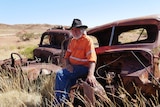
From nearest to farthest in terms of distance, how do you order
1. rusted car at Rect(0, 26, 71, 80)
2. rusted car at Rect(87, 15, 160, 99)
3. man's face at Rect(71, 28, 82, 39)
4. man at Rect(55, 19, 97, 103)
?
rusted car at Rect(87, 15, 160, 99), man at Rect(55, 19, 97, 103), man's face at Rect(71, 28, 82, 39), rusted car at Rect(0, 26, 71, 80)

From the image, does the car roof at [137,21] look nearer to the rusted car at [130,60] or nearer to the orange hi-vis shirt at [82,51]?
the rusted car at [130,60]

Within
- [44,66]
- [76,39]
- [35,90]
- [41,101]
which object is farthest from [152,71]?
[44,66]

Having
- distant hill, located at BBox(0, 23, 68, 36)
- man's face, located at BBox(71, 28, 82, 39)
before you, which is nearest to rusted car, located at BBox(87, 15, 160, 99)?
man's face, located at BBox(71, 28, 82, 39)

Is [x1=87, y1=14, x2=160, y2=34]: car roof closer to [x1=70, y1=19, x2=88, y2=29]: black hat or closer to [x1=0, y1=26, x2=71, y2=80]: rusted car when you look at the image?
[x1=70, y1=19, x2=88, y2=29]: black hat

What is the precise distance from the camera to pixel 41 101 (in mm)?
7617

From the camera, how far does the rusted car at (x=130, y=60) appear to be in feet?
19.6

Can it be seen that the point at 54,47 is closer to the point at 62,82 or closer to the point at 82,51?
the point at 62,82

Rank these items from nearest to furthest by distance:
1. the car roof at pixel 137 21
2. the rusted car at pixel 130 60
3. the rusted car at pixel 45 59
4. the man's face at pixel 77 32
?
the rusted car at pixel 130 60
the man's face at pixel 77 32
the car roof at pixel 137 21
the rusted car at pixel 45 59

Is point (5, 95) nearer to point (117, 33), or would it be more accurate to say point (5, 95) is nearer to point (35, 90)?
point (35, 90)

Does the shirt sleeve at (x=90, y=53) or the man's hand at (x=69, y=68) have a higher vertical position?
the shirt sleeve at (x=90, y=53)

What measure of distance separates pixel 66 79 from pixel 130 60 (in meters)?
1.24

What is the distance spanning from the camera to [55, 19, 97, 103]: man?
21.1 feet

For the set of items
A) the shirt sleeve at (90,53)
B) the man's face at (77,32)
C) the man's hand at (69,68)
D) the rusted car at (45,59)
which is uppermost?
the man's face at (77,32)

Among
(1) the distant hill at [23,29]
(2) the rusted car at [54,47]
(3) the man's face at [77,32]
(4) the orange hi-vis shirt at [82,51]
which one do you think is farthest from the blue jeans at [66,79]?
(1) the distant hill at [23,29]
